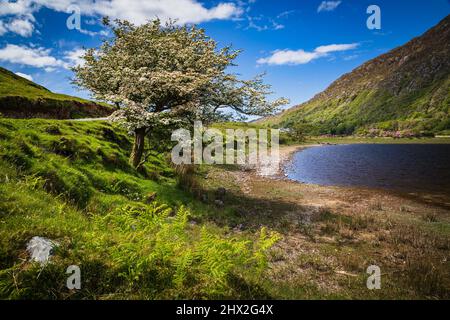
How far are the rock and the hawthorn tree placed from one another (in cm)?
1094

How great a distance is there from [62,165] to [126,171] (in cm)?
506

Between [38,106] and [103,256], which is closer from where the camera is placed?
[103,256]

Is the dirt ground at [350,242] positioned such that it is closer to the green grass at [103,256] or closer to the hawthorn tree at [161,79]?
the green grass at [103,256]

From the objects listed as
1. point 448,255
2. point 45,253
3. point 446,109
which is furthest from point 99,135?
point 446,109

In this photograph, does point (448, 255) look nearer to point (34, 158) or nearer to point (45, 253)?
point (45, 253)

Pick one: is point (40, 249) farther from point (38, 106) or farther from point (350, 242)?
point (38, 106)

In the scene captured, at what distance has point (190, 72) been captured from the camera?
55.7 feet

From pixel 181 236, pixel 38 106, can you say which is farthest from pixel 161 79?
pixel 38 106

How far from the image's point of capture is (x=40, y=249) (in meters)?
5.48

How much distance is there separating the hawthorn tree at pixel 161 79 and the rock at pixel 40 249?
35.9 ft

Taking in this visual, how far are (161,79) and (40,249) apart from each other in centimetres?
1301

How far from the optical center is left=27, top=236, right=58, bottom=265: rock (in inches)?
209

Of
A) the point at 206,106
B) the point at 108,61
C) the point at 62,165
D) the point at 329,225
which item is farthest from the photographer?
the point at 206,106

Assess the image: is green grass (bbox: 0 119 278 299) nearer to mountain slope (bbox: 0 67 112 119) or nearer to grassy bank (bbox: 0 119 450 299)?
grassy bank (bbox: 0 119 450 299)
